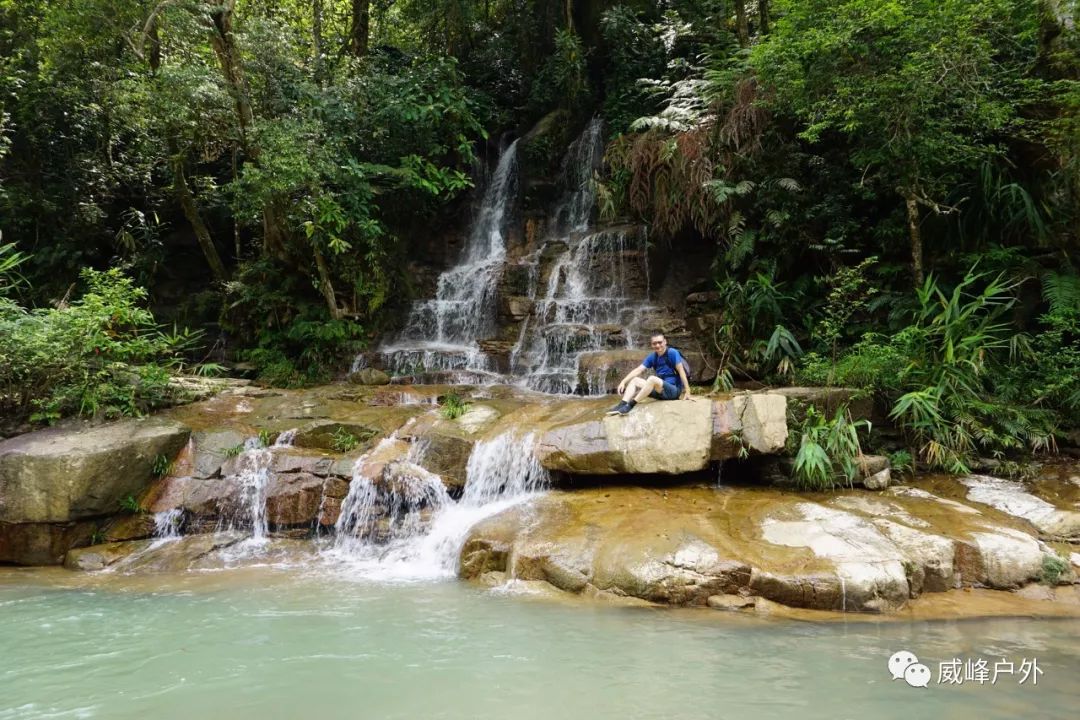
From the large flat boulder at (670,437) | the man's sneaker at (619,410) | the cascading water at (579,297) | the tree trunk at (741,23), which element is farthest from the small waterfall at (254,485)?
the tree trunk at (741,23)

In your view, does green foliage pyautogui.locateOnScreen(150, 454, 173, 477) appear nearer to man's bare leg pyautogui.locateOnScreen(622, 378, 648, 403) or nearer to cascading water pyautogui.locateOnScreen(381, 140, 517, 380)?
cascading water pyautogui.locateOnScreen(381, 140, 517, 380)

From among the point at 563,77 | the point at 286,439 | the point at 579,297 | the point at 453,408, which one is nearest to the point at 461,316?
the point at 579,297

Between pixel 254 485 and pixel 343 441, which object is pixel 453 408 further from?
pixel 254 485

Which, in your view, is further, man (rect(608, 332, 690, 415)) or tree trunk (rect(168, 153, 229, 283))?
tree trunk (rect(168, 153, 229, 283))

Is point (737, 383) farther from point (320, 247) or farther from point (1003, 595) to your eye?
point (320, 247)

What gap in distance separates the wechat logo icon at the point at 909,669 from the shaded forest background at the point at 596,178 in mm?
3130

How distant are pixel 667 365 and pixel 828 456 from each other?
2033 millimetres

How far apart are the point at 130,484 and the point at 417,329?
243 inches

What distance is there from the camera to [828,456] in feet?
21.6

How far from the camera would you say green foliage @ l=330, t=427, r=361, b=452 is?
25.5ft

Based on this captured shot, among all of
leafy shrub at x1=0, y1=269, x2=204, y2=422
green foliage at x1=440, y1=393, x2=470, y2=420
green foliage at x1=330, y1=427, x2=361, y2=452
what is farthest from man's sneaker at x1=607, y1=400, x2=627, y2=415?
leafy shrub at x1=0, y1=269, x2=204, y2=422

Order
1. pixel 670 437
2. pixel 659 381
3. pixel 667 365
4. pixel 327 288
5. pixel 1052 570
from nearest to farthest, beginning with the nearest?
pixel 1052 570, pixel 670 437, pixel 659 381, pixel 667 365, pixel 327 288

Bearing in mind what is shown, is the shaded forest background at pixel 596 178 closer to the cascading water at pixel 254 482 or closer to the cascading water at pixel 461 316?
the cascading water at pixel 461 316

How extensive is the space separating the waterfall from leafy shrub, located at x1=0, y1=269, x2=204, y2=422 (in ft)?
11.4
